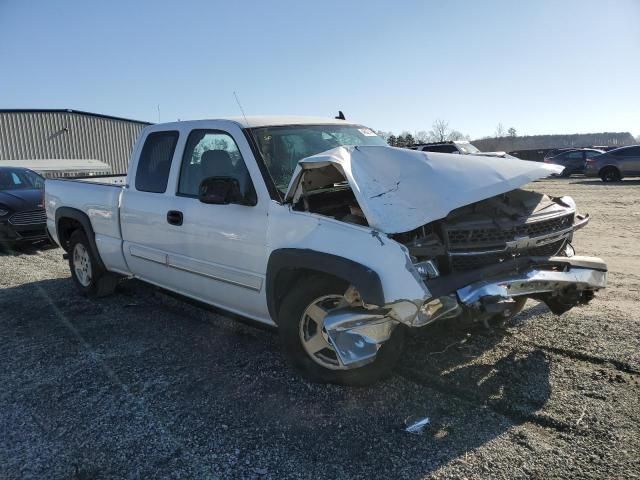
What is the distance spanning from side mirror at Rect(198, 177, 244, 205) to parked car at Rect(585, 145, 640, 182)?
72.5ft

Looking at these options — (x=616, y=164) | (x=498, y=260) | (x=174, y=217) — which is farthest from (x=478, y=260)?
(x=616, y=164)

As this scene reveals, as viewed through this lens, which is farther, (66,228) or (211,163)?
(66,228)

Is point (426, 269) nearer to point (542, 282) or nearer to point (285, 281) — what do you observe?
point (542, 282)

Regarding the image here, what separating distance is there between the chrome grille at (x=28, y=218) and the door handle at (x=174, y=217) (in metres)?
6.36

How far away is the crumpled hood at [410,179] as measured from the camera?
3.17 meters

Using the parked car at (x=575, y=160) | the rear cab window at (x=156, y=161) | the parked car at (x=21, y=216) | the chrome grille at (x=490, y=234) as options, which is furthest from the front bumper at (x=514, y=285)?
the parked car at (x=575, y=160)

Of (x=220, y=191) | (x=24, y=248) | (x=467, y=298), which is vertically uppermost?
(x=220, y=191)

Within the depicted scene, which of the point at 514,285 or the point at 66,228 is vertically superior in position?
the point at 514,285

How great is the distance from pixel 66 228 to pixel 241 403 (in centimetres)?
436

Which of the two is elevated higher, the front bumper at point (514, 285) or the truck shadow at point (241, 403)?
the front bumper at point (514, 285)

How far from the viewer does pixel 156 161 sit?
5.05 metres

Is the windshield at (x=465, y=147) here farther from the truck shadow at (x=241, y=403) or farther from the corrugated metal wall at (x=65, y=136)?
the corrugated metal wall at (x=65, y=136)

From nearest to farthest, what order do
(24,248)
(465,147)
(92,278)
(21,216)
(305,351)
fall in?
1. (305,351)
2. (92,278)
3. (21,216)
4. (24,248)
5. (465,147)

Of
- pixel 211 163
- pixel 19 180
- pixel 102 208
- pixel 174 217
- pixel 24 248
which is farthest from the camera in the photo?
pixel 19 180
